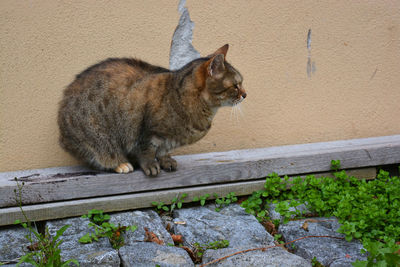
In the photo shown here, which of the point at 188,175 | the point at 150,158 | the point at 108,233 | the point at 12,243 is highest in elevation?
the point at 150,158

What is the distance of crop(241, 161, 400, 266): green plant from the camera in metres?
2.48

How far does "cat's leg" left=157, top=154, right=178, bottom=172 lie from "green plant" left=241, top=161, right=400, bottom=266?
0.57m

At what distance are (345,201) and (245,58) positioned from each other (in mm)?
1437

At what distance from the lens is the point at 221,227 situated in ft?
8.70

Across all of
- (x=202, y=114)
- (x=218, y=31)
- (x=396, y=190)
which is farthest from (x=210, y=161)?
(x=396, y=190)

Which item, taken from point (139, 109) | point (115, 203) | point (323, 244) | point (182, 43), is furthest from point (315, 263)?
point (182, 43)

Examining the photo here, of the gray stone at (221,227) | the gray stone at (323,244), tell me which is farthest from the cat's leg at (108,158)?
the gray stone at (323,244)

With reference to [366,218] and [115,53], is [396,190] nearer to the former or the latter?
A: [366,218]

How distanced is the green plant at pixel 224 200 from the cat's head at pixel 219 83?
677 millimetres

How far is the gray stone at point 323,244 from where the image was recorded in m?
2.29

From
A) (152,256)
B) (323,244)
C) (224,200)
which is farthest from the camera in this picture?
(224,200)

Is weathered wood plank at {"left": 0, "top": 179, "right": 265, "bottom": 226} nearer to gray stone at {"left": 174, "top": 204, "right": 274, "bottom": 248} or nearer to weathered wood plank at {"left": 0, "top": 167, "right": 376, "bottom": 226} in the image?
weathered wood plank at {"left": 0, "top": 167, "right": 376, "bottom": 226}

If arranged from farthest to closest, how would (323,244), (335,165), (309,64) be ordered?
(309,64), (335,165), (323,244)

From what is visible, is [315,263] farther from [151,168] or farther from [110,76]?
[110,76]
